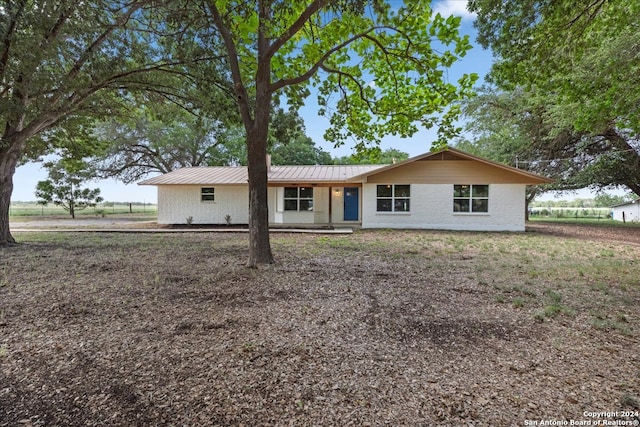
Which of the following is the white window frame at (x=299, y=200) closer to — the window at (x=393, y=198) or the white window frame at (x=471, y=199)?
the window at (x=393, y=198)

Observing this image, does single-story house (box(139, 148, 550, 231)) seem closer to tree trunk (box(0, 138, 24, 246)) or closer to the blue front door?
the blue front door

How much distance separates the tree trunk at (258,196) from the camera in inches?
257

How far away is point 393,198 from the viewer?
49.8 feet

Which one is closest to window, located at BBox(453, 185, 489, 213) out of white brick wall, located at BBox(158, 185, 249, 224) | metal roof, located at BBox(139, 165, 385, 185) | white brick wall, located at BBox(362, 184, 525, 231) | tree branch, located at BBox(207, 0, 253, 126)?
white brick wall, located at BBox(362, 184, 525, 231)

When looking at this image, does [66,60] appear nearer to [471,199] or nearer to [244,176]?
[244,176]

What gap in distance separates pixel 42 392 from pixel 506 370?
145 inches

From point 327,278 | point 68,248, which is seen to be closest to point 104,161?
point 68,248

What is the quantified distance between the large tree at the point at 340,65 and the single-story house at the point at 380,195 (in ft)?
17.7

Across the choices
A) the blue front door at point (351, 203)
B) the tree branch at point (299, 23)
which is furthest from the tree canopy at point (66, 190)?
the tree branch at point (299, 23)

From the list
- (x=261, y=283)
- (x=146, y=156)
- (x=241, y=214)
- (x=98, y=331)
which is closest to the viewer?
(x=98, y=331)

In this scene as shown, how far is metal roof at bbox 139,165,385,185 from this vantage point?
15836 mm

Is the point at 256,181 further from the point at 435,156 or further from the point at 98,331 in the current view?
the point at 435,156

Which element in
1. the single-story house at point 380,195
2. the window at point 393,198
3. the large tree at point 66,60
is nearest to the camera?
the large tree at point 66,60

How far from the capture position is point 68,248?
9039mm
